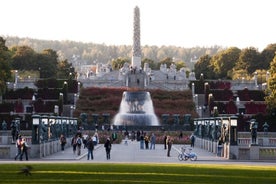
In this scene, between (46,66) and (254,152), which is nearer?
(254,152)

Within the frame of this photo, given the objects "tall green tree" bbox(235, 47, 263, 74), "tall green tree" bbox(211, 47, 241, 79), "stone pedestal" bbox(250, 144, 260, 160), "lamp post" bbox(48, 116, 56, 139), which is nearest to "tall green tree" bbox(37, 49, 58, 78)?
"tall green tree" bbox(211, 47, 241, 79)

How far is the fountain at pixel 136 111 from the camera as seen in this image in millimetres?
93875

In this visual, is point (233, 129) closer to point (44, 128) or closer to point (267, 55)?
point (44, 128)

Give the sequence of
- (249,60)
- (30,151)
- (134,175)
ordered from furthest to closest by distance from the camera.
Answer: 1. (249,60)
2. (30,151)
3. (134,175)

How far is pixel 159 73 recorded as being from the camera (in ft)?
529

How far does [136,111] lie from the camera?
10012 cm

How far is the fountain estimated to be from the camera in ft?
308

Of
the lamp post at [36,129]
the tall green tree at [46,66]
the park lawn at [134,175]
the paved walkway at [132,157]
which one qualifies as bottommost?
the paved walkway at [132,157]

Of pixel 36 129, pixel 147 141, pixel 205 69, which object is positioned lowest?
pixel 147 141

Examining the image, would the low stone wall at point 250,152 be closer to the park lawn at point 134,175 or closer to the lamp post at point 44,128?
the lamp post at point 44,128

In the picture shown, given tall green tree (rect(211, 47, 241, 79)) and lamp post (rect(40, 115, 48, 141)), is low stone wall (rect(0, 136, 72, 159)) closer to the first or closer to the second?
lamp post (rect(40, 115, 48, 141))

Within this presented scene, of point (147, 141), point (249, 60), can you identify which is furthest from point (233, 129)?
point (249, 60)

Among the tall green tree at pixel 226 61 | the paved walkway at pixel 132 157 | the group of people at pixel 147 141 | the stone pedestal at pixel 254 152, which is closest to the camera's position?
the paved walkway at pixel 132 157

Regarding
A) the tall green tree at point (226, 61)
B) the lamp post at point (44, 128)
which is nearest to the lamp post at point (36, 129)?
the lamp post at point (44, 128)
